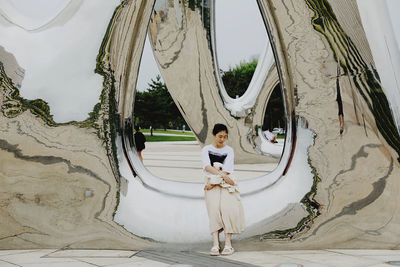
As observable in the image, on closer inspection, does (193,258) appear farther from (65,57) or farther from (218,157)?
(65,57)

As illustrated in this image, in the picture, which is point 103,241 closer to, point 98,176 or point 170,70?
point 98,176

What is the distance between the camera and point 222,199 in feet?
14.0

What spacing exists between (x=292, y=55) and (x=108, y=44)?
74.7 inches

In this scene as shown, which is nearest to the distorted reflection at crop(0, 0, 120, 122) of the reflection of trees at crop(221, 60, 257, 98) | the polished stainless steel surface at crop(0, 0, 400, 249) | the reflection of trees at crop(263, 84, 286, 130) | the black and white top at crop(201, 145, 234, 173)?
the polished stainless steel surface at crop(0, 0, 400, 249)

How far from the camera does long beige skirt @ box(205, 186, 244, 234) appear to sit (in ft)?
13.8

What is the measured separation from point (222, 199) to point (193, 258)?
1.94 ft

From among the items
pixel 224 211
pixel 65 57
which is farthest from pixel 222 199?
pixel 65 57

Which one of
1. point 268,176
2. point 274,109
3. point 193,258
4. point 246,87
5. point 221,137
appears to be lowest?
point 193,258

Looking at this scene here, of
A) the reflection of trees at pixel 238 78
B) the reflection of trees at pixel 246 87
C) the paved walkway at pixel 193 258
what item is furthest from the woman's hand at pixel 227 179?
the reflection of trees at pixel 238 78

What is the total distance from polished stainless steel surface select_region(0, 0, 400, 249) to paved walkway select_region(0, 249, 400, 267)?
0.50 feet

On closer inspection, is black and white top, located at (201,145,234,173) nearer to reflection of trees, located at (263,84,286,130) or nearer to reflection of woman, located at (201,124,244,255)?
reflection of woman, located at (201,124,244,255)

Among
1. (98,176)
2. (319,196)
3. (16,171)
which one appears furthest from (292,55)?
(16,171)

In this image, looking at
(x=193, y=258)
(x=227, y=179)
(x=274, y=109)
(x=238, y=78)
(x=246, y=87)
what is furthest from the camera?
(x=238, y=78)

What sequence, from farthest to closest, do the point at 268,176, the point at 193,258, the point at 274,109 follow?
the point at 274,109 → the point at 268,176 → the point at 193,258
